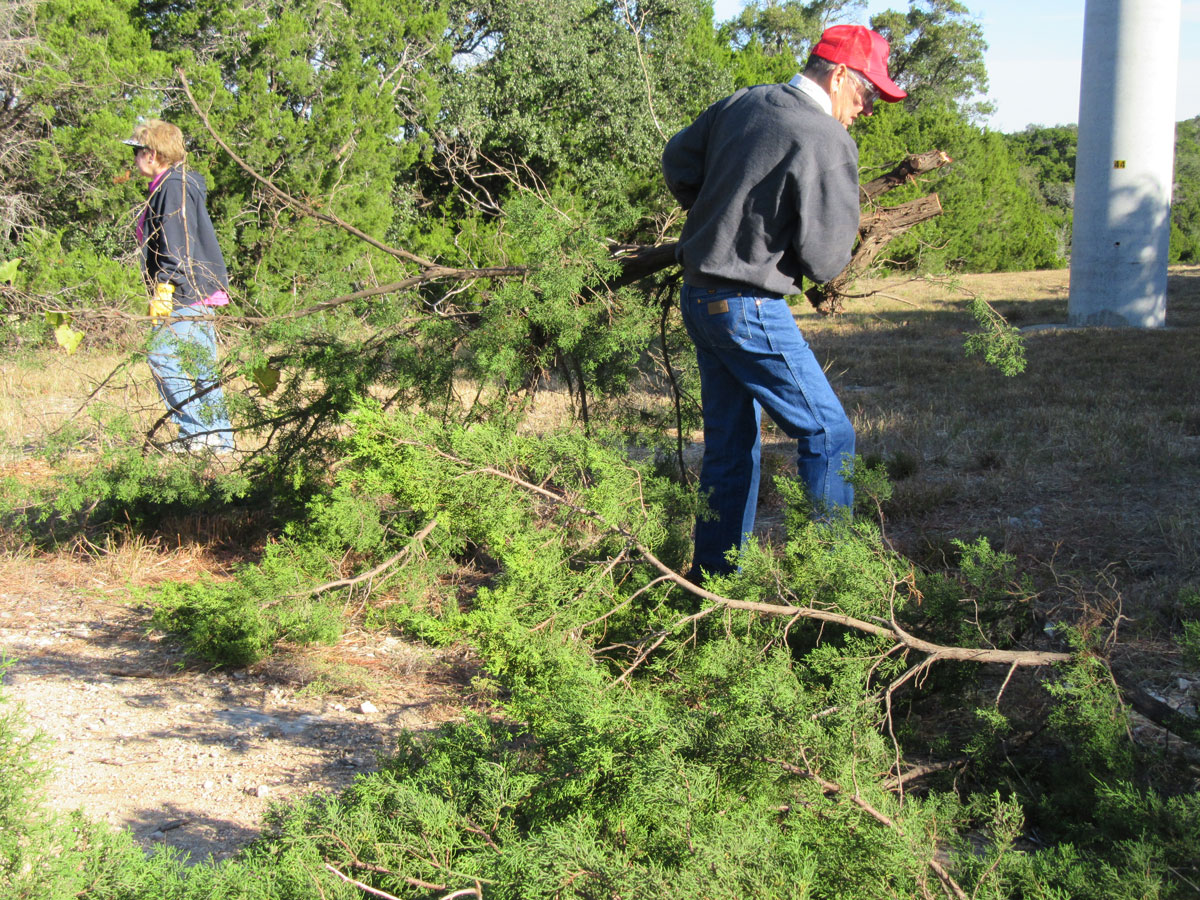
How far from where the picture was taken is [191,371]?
3799 millimetres

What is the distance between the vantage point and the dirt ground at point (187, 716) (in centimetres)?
240

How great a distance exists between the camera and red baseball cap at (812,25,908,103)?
10.1 ft

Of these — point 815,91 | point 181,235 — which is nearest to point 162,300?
point 181,235

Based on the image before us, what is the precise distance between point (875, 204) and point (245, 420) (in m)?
2.85

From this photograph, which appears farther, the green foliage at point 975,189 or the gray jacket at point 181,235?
the green foliage at point 975,189

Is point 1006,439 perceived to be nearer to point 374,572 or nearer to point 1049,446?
point 1049,446

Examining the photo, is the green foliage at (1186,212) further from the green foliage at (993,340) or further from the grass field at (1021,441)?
the green foliage at (993,340)

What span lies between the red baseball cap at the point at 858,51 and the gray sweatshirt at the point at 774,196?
0.68 ft

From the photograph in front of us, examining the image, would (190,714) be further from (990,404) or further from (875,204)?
(990,404)

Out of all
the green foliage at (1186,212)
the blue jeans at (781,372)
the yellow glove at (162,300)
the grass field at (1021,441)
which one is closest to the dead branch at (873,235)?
the grass field at (1021,441)

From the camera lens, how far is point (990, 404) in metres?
6.96

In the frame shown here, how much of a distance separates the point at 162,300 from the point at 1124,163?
12.0 m

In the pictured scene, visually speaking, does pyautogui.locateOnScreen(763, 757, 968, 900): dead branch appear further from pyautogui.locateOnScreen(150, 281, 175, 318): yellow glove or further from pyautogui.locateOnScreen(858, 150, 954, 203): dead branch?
pyautogui.locateOnScreen(150, 281, 175, 318): yellow glove

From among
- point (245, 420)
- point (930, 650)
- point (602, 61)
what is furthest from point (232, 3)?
point (930, 650)
